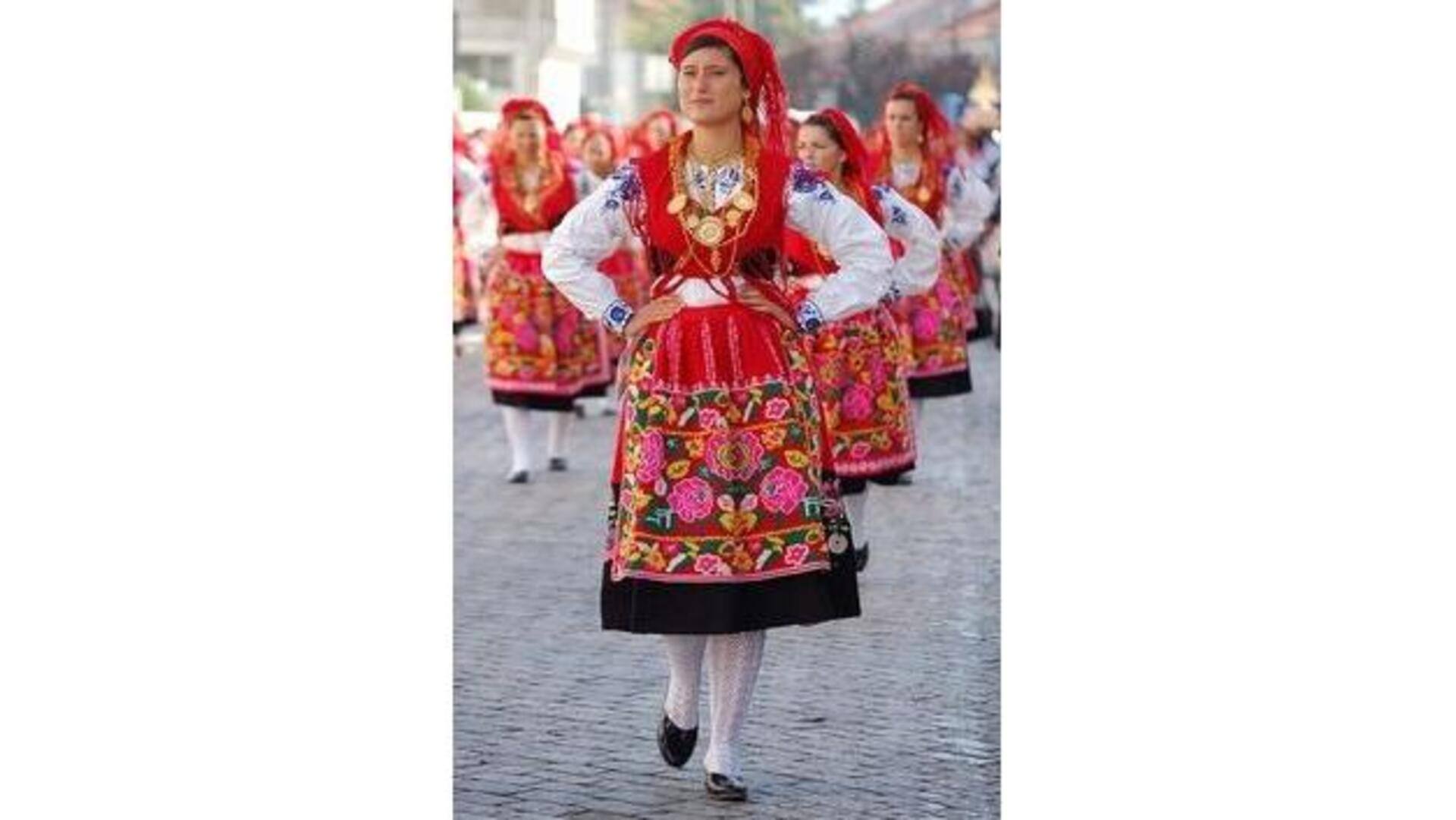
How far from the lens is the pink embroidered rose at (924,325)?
43.8 ft

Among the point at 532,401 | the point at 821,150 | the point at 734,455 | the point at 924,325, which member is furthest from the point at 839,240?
the point at 532,401

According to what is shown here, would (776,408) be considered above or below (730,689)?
above

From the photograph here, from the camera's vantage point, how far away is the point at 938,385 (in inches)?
523

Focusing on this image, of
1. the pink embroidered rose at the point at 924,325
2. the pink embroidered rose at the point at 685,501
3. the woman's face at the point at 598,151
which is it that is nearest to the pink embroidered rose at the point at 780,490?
the pink embroidered rose at the point at 685,501

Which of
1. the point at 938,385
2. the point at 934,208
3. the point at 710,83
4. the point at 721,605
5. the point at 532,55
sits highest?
the point at 532,55

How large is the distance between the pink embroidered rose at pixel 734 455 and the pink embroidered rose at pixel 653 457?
91mm

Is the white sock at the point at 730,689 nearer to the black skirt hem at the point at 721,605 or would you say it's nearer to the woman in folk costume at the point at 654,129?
the black skirt hem at the point at 721,605

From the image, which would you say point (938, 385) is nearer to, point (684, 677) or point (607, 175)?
point (607, 175)

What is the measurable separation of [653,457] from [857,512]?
11.9 feet

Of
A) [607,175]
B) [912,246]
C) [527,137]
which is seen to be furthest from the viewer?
[607,175]
